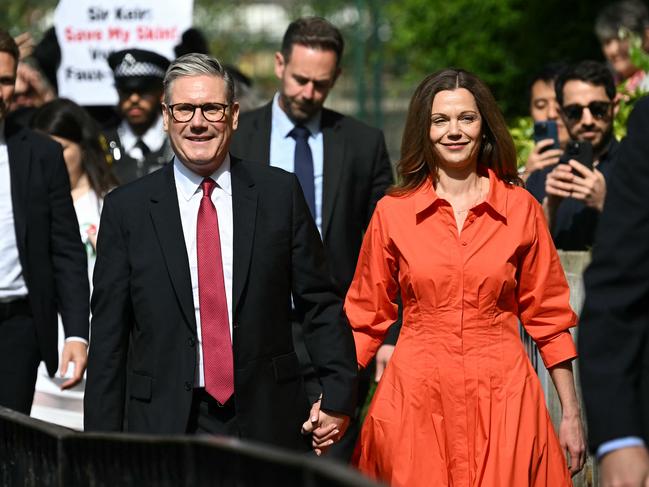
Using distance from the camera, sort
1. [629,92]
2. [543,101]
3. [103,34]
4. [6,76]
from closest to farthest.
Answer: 1. [6,76]
2. [629,92]
3. [543,101]
4. [103,34]

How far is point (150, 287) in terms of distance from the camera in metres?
5.33

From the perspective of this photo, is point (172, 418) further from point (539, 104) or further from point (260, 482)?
point (539, 104)

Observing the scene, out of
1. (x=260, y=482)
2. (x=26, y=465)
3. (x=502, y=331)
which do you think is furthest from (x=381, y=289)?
(x=260, y=482)

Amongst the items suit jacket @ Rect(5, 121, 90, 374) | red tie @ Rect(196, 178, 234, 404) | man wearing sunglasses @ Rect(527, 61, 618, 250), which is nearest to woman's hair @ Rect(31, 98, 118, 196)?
suit jacket @ Rect(5, 121, 90, 374)

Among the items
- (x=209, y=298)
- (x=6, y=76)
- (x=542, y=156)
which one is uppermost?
(x=6, y=76)

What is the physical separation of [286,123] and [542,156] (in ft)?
4.43

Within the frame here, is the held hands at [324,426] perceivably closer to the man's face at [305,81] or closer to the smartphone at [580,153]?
the smartphone at [580,153]

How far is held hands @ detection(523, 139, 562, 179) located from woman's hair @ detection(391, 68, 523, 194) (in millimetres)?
1672

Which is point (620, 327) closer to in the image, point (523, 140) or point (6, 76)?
point (6, 76)

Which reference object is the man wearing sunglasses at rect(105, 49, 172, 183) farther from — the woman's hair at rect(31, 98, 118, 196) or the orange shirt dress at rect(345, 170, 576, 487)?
the orange shirt dress at rect(345, 170, 576, 487)

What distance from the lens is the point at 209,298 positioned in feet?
17.5

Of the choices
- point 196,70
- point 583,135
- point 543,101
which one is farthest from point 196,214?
point 543,101

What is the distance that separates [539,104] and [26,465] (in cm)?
564

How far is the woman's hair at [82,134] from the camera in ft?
27.2
